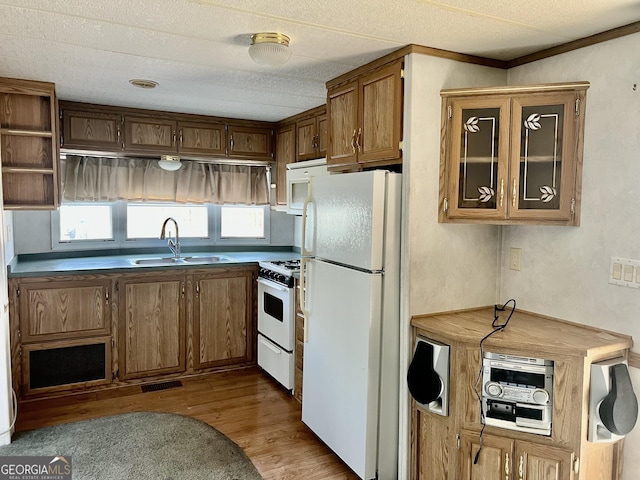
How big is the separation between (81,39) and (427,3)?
64.6 inches

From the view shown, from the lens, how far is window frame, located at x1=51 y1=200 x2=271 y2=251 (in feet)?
13.1

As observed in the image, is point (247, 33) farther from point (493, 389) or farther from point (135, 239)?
point (135, 239)

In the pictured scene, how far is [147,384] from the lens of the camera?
3.75 m

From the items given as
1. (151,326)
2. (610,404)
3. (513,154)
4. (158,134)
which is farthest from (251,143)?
(610,404)

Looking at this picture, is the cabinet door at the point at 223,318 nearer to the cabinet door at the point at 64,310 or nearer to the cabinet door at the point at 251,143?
the cabinet door at the point at 64,310

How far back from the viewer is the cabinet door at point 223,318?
3932 millimetres

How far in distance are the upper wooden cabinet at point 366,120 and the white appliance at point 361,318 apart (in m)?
0.19

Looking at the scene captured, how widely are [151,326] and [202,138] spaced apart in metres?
1.68

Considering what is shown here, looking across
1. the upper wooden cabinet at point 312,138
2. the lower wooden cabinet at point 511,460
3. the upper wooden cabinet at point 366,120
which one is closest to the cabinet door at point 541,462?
the lower wooden cabinet at point 511,460

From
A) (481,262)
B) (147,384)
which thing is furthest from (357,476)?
(147,384)

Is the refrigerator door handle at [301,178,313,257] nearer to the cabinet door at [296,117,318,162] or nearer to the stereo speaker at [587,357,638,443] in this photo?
the cabinet door at [296,117,318,162]

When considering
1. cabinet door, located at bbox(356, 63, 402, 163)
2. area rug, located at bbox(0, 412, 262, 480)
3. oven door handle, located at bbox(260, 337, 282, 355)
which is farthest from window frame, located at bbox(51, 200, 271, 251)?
cabinet door, located at bbox(356, 63, 402, 163)

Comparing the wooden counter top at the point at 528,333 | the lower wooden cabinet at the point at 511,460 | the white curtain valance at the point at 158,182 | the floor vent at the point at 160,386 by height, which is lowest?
the floor vent at the point at 160,386

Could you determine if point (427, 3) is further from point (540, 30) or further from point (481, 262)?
point (481, 262)
